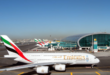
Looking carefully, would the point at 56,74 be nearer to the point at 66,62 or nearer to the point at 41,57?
the point at 66,62

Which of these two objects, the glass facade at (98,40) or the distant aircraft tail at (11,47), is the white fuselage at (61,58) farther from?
the glass facade at (98,40)

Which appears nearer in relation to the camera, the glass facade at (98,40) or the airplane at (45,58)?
the airplane at (45,58)

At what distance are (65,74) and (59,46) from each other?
5696cm

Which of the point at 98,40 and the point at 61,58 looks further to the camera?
the point at 98,40

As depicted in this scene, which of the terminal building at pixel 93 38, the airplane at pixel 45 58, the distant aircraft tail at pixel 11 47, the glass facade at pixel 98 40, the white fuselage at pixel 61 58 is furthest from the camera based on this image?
the glass facade at pixel 98 40

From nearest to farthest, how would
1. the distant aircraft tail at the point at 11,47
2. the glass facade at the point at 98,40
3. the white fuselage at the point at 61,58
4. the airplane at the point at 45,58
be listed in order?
the distant aircraft tail at the point at 11,47 < the airplane at the point at 45,58 < the white fuselage at the point at 61,58 < the glass facade at the point at 98,40

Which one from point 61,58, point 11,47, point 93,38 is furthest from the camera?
point 93,38

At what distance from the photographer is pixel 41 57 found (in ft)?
82.4

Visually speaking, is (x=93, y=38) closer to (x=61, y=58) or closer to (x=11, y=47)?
(x=61, y=58)

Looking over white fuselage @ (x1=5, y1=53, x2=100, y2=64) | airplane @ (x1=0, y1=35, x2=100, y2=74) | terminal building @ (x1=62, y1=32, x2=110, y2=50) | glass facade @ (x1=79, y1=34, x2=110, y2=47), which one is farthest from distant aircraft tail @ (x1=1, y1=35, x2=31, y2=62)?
glass facade @ (x1=79, y1=34, x2=110, y2=47)

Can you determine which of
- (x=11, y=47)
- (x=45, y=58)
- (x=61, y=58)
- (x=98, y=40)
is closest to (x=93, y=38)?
(x=98, y=40)

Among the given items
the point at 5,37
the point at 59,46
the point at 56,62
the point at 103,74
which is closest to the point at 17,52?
the point at 5,37

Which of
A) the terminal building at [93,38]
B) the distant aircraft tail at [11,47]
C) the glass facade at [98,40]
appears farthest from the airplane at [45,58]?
the glass facade at [98,40]

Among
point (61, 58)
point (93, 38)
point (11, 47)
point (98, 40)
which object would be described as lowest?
point (61, 58)
